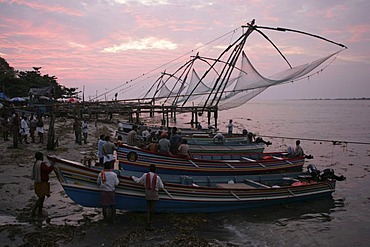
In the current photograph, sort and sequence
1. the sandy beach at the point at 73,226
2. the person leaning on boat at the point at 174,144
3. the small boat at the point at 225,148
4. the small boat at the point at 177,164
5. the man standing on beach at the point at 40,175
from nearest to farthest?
the sandy beach at the point at 73,226
the man standing on beach at the point at 40,175
the small boat at the point at 177,164
the person leaning on boat at the point at 174,144
the small boat at the point at 225,148

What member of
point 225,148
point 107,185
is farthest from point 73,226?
point 225,148

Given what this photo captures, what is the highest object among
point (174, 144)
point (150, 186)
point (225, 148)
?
point (174, 144)

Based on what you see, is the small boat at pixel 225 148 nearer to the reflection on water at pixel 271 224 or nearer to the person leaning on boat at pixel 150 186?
the reflection on water at pixel 271 224

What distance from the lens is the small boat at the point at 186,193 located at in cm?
692

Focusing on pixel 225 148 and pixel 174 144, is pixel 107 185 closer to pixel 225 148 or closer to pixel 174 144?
pixel 174 144

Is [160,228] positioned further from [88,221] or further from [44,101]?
[44,101]

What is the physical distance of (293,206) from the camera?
9805mm

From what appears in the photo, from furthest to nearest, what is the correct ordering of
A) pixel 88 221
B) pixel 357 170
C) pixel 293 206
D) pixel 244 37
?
pixel 244 37 < pixel 357 170 < pixel 293 206 < pixel 88 221

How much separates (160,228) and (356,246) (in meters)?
4.68

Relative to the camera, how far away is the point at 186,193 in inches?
313

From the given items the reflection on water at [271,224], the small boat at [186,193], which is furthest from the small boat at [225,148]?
the reflection on water at [271,224]

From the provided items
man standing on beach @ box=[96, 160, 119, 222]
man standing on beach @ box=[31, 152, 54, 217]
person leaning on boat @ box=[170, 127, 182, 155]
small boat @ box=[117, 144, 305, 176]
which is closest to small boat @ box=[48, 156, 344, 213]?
man standing on beach @ box=[96, 160, 119, 222]

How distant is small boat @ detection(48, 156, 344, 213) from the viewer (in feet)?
22.7

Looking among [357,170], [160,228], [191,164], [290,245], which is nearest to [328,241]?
[290,245]
